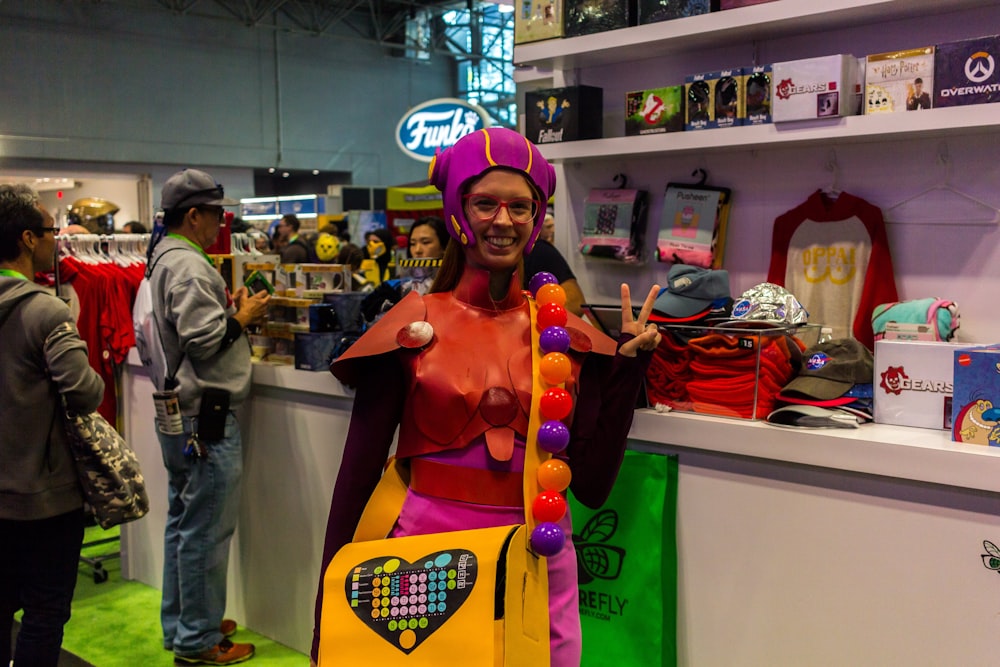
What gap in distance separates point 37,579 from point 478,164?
1.80m

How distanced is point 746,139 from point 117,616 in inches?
133

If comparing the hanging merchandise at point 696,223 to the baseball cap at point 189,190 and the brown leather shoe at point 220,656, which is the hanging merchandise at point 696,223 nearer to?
the baseball cap at point 189,190

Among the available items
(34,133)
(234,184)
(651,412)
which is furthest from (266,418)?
(234,184)

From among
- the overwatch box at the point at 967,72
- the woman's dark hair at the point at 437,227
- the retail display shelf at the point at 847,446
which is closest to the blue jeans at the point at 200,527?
the woman's dark hair at the point at 437,227

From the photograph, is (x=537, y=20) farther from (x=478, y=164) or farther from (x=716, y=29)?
(x=478, y=164)

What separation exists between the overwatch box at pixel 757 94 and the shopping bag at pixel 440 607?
183 centimetres

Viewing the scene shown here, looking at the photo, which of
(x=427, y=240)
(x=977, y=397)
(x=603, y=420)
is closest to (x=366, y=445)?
(x=603, y=420)

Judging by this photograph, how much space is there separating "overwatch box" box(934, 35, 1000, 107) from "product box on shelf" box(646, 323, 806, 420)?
2.56ft

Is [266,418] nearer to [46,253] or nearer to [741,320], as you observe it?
[46,253]

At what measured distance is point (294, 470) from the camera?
381 cm

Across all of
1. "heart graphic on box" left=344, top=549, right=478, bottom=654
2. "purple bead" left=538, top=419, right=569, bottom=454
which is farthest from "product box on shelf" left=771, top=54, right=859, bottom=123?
"heart graphic on box" left=344, top=549, right=478, bottom=654

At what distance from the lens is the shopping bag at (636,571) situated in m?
2.73

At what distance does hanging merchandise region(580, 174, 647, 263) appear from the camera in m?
3.76

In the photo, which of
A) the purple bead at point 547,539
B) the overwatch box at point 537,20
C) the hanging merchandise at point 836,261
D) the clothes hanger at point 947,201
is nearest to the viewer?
the purple bead at point 547,539
